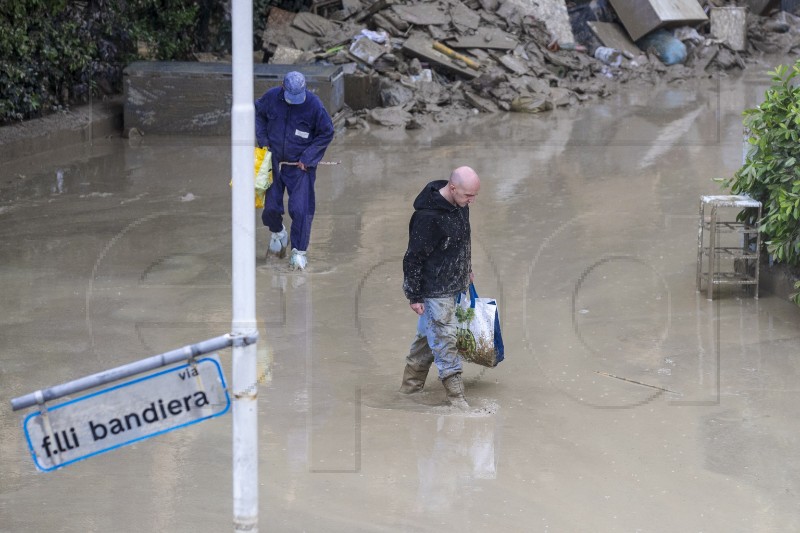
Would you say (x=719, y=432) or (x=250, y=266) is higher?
(x=250, y=266)

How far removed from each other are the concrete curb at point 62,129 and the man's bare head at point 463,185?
8841mm

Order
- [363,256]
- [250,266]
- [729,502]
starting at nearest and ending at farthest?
[250,266], [729,502], [363,256]

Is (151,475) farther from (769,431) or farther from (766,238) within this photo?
(766,238)

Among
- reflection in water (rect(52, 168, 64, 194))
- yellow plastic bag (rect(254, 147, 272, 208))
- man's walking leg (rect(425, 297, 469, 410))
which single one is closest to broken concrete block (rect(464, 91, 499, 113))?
reflection in water (rect(52, 168, 64, 194))

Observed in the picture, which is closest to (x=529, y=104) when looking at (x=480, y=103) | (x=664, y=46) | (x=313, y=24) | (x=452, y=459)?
(x=480, y=103)

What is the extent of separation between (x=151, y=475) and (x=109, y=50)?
1234 centimetres

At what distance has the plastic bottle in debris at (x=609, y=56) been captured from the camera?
21875mm

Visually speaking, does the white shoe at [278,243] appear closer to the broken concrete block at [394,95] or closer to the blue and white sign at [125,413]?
the blue and white sign at [125,413]

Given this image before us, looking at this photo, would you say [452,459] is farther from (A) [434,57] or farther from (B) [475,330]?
(A) [434,57]

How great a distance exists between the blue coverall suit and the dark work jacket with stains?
10.4 ft

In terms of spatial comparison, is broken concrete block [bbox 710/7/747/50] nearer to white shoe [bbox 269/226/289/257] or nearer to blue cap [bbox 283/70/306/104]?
white shoe [bbox 269/226/289/257]

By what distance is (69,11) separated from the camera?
15859 mm

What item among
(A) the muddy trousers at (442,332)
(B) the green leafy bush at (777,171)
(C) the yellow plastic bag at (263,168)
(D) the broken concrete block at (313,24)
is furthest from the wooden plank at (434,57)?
(A) the muddy trousers at (442,332)

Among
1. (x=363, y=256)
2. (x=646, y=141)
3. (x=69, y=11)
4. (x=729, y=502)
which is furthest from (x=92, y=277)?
(x=646, y=141)
